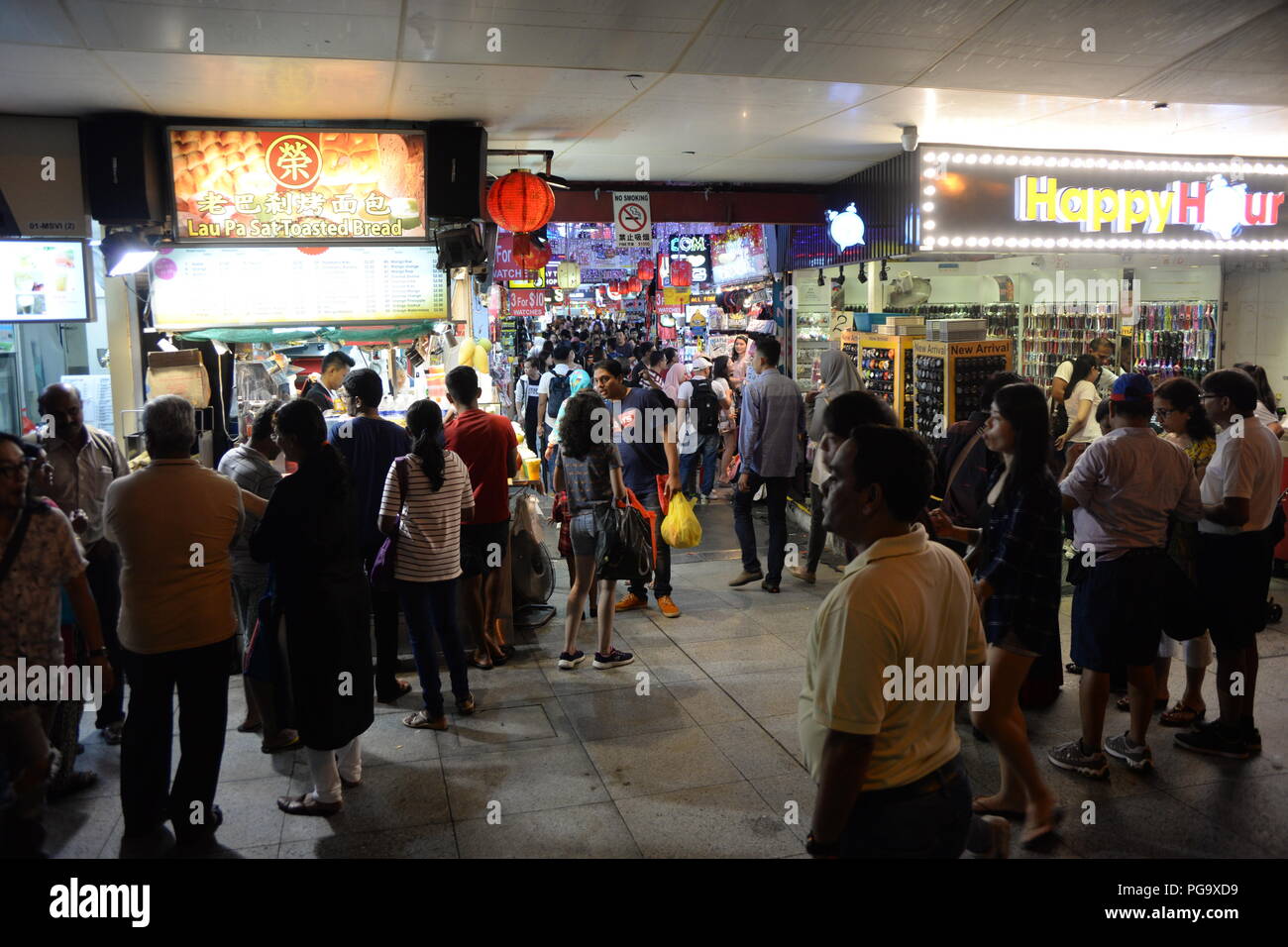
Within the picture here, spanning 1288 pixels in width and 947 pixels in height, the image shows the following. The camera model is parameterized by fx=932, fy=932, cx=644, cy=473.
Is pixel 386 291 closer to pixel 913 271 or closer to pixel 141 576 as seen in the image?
pixel 141 576

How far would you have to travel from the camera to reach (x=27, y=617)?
11.6 ft

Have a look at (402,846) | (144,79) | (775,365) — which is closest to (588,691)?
(402,846)

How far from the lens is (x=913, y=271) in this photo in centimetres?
Answer: 1185

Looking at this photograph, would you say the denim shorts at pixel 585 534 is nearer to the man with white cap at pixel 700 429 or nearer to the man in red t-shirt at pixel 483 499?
the man in red t-shirt at pixel 483 499

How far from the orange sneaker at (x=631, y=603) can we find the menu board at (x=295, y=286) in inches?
108

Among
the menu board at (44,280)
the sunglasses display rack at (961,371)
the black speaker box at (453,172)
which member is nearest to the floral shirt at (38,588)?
the menu board at (44,280)

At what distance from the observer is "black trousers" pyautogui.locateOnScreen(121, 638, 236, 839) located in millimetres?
3930

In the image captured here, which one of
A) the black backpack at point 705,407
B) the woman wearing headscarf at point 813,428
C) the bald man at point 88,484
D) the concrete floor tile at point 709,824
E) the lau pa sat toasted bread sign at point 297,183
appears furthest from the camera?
the black backpack at point 705,407

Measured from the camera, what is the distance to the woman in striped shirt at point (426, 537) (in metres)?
5.18

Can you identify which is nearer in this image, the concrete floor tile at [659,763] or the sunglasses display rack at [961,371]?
the concrete floor tile at [659,763]

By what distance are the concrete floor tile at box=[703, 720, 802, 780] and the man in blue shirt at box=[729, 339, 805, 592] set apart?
2787 mm

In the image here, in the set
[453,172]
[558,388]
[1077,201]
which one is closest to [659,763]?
[453,172]

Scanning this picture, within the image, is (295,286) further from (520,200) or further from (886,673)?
(886,673)
